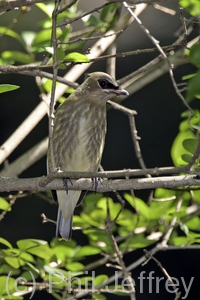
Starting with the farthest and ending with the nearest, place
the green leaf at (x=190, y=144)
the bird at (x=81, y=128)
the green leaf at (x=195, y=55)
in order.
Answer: the bird at (x=81, y=128) → the green leaf at (x=190, y=144) → the green leaf at (x=195, y=55)

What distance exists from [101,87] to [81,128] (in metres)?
0.29

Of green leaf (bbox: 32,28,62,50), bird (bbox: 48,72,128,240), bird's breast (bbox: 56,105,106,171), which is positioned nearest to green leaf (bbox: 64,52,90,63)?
green leaf (bbox: 32,28,62,50)

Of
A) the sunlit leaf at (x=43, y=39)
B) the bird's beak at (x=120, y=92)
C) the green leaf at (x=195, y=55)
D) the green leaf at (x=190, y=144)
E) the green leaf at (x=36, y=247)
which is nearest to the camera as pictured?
the green leaf at (x=195, y=55)

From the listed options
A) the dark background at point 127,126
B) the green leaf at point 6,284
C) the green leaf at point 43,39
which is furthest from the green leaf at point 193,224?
the dark background at point 127,126

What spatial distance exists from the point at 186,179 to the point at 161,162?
285 centimetres

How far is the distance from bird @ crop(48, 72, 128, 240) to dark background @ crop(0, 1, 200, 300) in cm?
159

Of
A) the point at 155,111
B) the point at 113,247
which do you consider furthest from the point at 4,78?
the point at 113,247

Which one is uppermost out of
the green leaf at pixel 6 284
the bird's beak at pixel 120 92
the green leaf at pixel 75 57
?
the bird's beak at pixel 120 92

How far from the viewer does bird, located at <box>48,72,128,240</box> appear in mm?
3951

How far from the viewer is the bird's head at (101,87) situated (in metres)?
3.83

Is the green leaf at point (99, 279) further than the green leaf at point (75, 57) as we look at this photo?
Yes

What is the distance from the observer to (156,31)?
19.4 feet

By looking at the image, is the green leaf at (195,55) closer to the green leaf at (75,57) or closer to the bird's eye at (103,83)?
the green leaf at (75,57)

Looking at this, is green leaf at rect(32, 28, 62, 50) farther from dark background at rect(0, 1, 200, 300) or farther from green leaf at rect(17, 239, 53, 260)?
dark background at rect(0, 1, 200, 300)
